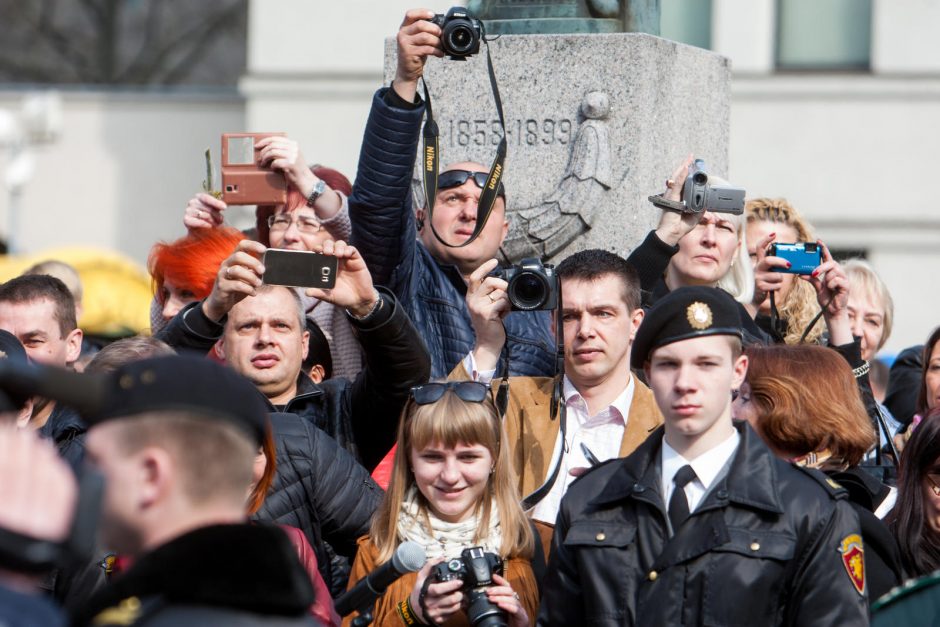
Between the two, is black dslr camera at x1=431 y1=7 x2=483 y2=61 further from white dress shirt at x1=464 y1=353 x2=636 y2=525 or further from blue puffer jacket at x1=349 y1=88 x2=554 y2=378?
white dress shirt at x1=464 y1=353 x2=636 y2=525

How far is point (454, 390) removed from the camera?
196 inches

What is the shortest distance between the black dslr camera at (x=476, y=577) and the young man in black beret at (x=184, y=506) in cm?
149

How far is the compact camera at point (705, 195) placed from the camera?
19.5ft

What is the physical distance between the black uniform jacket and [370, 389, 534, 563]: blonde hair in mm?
487

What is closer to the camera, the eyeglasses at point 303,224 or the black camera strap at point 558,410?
the black camera strap at point 558,410

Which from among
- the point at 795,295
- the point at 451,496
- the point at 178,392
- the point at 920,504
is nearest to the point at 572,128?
the point at 795,295

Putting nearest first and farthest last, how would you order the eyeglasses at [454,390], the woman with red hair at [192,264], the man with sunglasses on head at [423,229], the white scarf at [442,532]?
the white scarf at [442,532]
the eyeglasses at [454,390]
the man with sunglasses on head at [423,229]
the woman with red hair at [192,264]

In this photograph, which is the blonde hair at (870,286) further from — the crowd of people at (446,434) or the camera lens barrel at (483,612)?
the camera lens barrel at (483,612)

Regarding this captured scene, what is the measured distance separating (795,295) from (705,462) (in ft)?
8.15

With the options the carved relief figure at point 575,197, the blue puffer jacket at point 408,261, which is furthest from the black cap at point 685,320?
the carved relief figure at point 575,197

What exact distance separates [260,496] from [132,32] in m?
25.4

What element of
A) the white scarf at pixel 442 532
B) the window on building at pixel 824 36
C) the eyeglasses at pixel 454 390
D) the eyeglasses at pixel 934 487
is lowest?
the white scarf at pixel 442 532

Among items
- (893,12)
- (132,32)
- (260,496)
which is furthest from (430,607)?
(132,32)

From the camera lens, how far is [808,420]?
4984 millimetres
